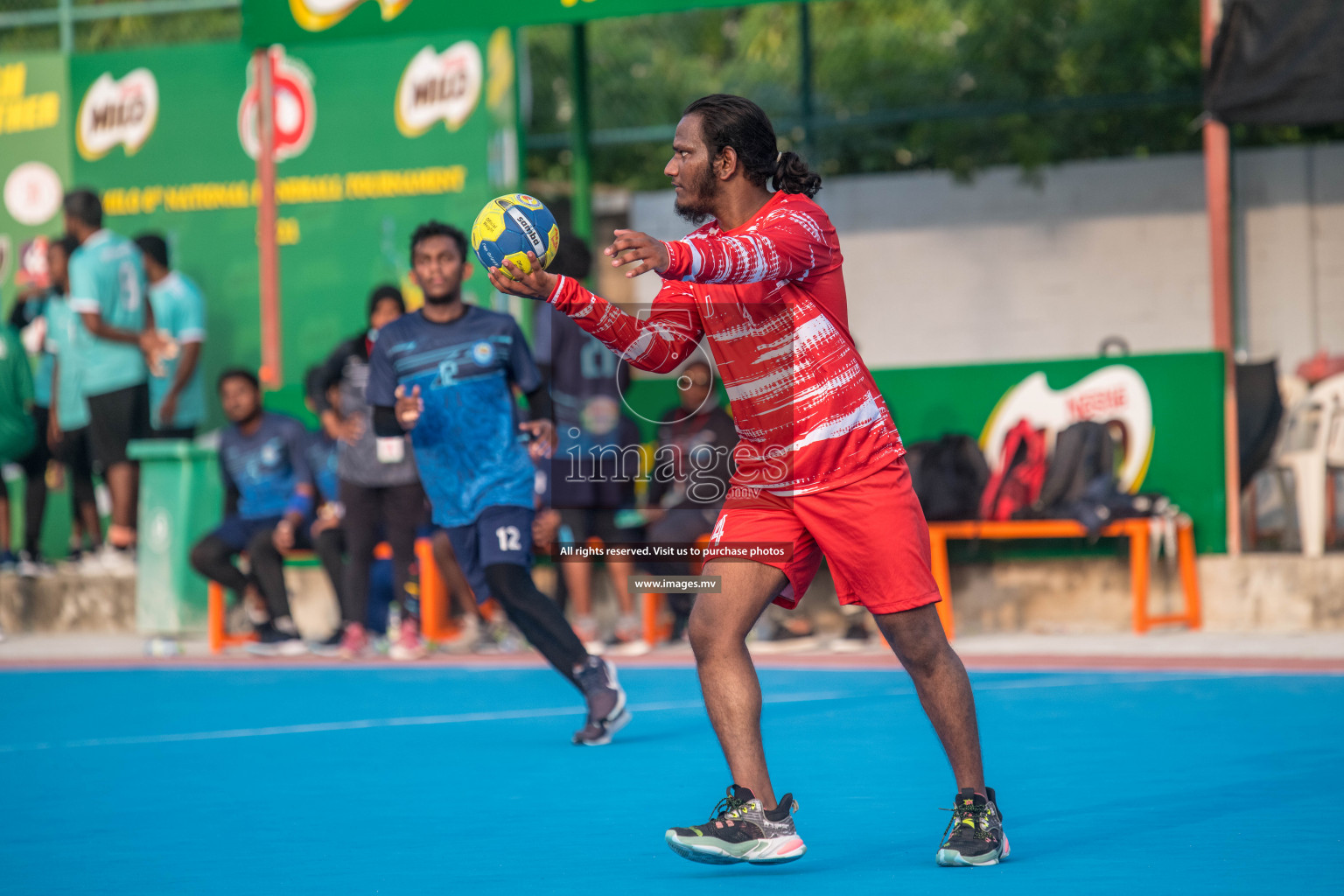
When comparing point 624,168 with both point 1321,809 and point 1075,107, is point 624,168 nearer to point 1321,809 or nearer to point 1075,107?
point 1075,107

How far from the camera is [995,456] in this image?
11.0 meters

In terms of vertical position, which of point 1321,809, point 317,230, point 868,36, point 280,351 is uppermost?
point 868,36

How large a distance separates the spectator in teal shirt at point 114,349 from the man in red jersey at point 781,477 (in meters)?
8.22

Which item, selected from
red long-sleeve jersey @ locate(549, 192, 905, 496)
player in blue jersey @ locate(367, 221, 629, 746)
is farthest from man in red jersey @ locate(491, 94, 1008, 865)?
player in blue jersey @ locate(367, 221, 629, 746)

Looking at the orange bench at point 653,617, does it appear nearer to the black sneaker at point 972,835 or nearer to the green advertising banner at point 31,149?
the black sneaker at point 972,835

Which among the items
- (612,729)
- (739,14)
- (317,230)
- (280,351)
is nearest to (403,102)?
(317,230)

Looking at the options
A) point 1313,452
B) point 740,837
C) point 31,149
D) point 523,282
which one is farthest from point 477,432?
point 31,149

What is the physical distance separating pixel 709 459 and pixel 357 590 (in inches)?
136

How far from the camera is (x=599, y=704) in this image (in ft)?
24.0

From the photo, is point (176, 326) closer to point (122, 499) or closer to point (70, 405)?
point (70, 405)

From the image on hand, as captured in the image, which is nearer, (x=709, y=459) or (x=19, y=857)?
(x=19, y=857)

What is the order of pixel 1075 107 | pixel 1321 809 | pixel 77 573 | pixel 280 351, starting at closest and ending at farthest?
pixel 1321 809 < pixel 77 573 < pixel 280 351 < pixel 1075 107

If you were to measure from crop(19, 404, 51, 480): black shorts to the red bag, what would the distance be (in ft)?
23.0

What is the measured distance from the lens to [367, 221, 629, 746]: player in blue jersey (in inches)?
290
